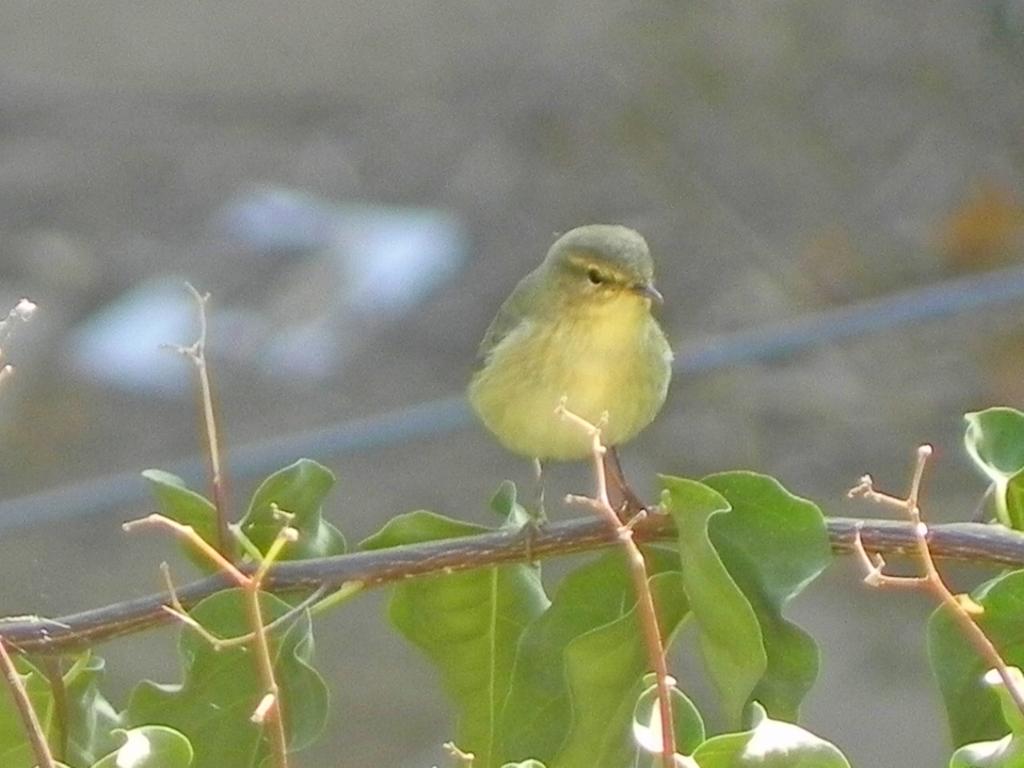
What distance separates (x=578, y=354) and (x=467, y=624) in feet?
1.55

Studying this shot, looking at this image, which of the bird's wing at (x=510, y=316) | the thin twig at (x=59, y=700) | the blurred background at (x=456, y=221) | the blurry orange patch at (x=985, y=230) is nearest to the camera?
the thin twig at (x=59, y=700)

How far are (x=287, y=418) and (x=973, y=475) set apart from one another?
1.17m

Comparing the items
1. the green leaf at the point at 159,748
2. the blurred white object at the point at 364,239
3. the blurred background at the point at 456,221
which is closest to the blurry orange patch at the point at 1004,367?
the blurred background at the point at 456,221

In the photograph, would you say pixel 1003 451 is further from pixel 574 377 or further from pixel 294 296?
pixel 294 296

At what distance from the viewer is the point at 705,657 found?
888 millimetres

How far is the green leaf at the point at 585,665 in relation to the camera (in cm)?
91

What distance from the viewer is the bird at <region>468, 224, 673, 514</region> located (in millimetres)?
1420

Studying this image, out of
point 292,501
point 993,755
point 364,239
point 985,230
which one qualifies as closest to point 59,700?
point 292,501

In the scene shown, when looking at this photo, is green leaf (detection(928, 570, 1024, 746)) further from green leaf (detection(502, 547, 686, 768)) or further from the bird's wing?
the bird's wing

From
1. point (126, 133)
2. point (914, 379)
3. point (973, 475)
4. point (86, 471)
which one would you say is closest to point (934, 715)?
point (973, 475)

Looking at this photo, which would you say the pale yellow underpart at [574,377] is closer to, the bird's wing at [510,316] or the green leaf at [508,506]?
the bird's wing at [510,316]

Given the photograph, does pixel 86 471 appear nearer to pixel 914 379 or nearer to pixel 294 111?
pixel 294 111

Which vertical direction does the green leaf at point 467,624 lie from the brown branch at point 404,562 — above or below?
below

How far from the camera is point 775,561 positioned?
2.98 ft
